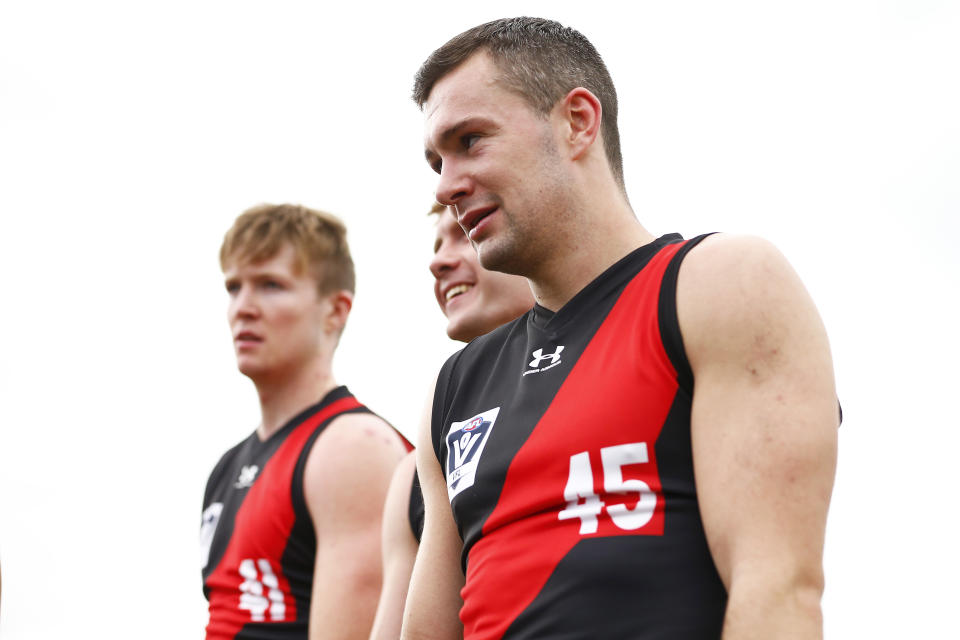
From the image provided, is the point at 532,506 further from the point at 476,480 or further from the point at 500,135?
the point at 500,135

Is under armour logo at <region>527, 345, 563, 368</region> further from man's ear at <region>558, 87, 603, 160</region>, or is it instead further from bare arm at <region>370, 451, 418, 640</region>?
bare arm at <region>370, 451, 418, 640</region>

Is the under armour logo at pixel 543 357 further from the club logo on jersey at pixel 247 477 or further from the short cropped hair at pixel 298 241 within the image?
the short cropped hair at pixel 298 241

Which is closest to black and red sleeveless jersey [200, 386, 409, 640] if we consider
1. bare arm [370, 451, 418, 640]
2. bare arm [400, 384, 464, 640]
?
bare arm [370, 451, 418, 640]

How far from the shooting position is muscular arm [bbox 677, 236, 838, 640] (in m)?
1.93

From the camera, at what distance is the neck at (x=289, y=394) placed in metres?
5.26

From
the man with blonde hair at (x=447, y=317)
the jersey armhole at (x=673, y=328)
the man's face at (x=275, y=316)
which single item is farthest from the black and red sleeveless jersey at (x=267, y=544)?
the jersey armhole at (x=673, y=328)

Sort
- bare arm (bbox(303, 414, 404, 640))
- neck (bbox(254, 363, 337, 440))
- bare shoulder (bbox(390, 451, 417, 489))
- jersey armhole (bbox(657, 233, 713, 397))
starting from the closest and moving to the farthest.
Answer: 1. jersey armhole (bbox(657, 233, 713, 397))
2. bare shoulder (bbox(390, 451, 417, 489))
3. bare arm (bbox(303, 414, 404, 640))
4. neck (bbox(254, 363, 337, 440))

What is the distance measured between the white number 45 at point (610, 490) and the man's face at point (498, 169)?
0.65m

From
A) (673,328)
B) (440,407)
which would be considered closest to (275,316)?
(440,407)

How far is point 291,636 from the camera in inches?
174

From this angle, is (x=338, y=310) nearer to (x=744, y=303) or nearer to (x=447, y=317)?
(x=447, y=317)

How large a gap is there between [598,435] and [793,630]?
55 centimetres

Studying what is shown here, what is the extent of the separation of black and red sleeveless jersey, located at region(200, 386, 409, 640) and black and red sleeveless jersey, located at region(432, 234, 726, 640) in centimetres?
219

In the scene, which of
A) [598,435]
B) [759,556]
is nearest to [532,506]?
[598,435]
